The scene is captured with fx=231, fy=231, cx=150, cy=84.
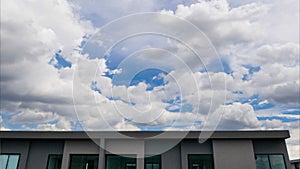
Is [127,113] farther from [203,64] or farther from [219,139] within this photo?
[219,139]

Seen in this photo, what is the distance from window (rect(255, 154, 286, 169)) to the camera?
35.4 feet

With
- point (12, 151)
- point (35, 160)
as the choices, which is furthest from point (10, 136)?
point (35, 160)

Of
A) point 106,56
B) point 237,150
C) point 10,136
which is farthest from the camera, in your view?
point 10,136

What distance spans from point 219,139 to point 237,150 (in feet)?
2.96

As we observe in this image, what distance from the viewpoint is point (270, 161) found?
1092 cm

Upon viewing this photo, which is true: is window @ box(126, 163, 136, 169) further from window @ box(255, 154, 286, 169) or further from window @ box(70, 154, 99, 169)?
window @ box(255, 154, 286, 169)

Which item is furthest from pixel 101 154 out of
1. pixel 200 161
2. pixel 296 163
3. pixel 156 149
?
pixel 296 163

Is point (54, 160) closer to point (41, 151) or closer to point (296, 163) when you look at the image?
point (41, 151)

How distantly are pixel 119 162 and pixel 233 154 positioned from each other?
529 cm

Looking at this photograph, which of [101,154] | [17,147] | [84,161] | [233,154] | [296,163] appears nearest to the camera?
[233,154]

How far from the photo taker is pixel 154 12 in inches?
348

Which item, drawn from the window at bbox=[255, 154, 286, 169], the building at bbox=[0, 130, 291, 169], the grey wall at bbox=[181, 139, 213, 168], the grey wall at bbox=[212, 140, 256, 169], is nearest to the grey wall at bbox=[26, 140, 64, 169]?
the building at bbox=[0, 130, 291, 169]

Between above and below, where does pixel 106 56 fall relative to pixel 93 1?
below

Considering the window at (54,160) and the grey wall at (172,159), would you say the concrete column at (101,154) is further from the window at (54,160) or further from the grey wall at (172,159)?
the grey wall at (172,159)
